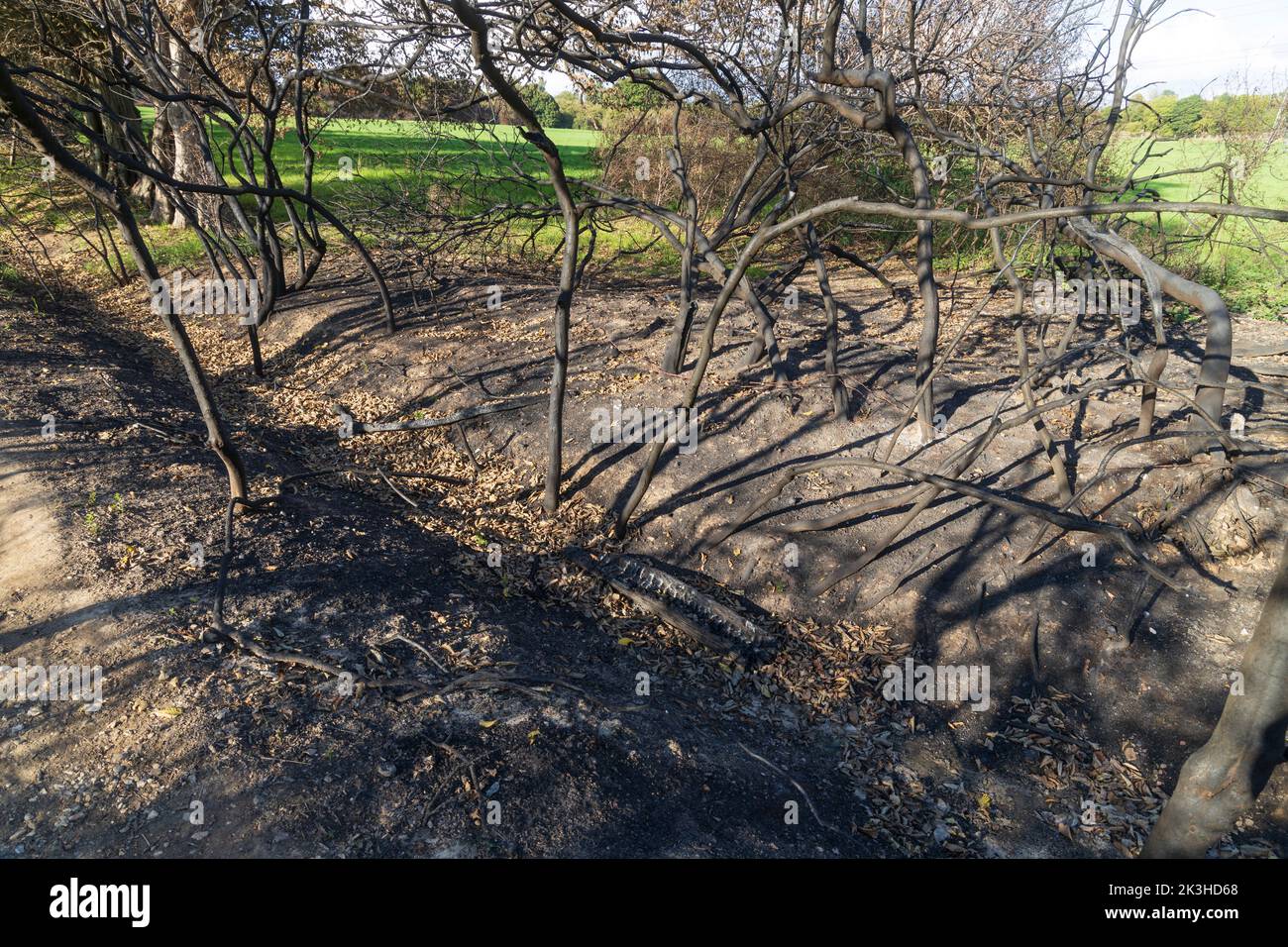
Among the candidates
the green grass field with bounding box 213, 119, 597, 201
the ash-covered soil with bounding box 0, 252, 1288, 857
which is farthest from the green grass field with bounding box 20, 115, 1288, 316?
the ash-covered soil with bounding box 0, 252, 1288, 857

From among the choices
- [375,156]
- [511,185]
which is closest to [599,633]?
[375,156]

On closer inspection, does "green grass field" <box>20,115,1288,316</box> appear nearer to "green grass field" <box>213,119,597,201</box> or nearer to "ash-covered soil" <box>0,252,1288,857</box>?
"green grass field" <box>213,119,597,201</box>

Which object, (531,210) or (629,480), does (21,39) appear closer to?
(531,210)

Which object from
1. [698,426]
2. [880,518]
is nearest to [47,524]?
[698,426]

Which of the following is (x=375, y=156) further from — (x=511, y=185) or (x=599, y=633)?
(x=599, y=633)

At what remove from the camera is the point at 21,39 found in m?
12.7

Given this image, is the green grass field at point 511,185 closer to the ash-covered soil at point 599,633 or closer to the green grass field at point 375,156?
the green grass field at point 375,156

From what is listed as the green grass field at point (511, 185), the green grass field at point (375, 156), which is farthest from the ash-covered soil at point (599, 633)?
the green grass field at point (375, 156)

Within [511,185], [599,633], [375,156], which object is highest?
[511,185]

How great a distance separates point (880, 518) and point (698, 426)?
1983mm

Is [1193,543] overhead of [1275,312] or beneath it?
beneath

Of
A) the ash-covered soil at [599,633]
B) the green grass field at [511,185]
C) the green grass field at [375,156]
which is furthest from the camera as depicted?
the green grass field at [375,156]
